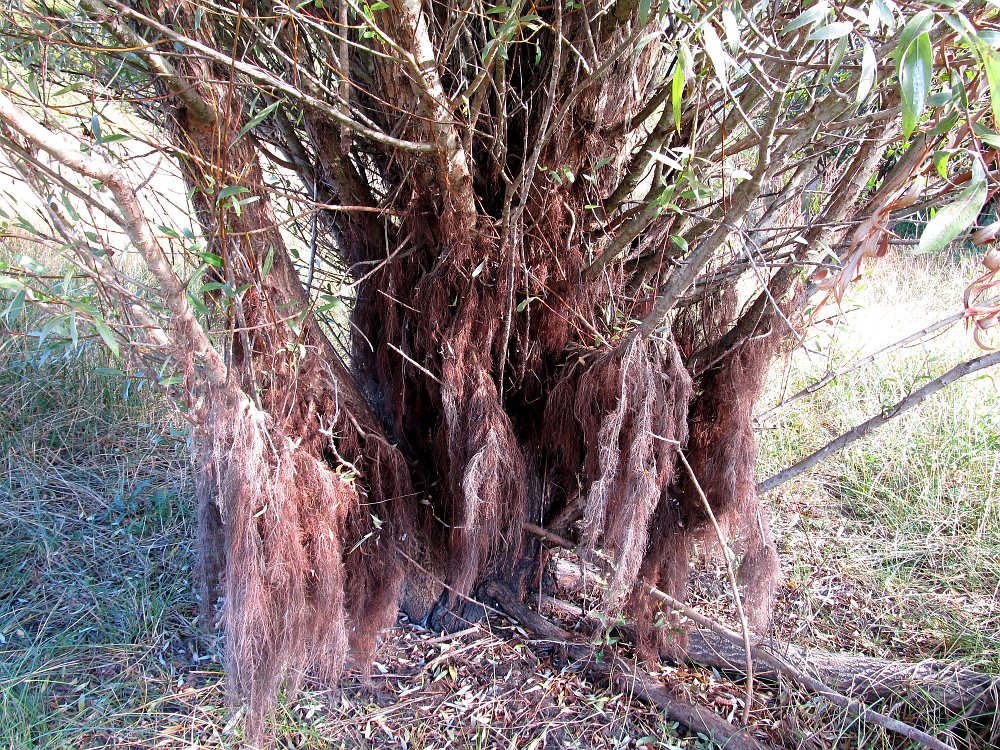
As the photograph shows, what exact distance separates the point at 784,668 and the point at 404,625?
1235 millimetres

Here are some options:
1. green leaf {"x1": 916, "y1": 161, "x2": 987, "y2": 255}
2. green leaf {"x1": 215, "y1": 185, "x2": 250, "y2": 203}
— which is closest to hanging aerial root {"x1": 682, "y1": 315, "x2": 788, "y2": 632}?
green leaf {"x1": 916, "y1": 161, "x2": 987, "y2": 255}

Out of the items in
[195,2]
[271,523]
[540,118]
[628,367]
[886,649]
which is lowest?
[886,649]

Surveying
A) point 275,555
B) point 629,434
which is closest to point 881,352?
point 629,434

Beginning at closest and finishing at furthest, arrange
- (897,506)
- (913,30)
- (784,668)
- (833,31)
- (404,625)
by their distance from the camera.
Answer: (913,30), (833,31), (784,668), (404,625), (897,506)

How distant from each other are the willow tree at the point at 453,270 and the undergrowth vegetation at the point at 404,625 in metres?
0.24

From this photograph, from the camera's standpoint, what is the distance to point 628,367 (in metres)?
1.68

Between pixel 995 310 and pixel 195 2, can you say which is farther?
pixel 195 2

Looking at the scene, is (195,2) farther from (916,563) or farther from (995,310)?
(916,563)

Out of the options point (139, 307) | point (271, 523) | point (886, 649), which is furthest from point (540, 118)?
point (886, 649)

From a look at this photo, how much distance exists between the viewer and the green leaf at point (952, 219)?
2.56 feet

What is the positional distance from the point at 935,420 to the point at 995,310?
2487 mm

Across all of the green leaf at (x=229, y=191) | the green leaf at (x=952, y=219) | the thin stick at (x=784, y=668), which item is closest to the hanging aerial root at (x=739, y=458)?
the thin stick at (x=784, y=668)

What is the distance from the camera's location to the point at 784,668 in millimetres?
1961

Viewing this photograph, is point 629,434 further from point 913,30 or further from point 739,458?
point 913,30
